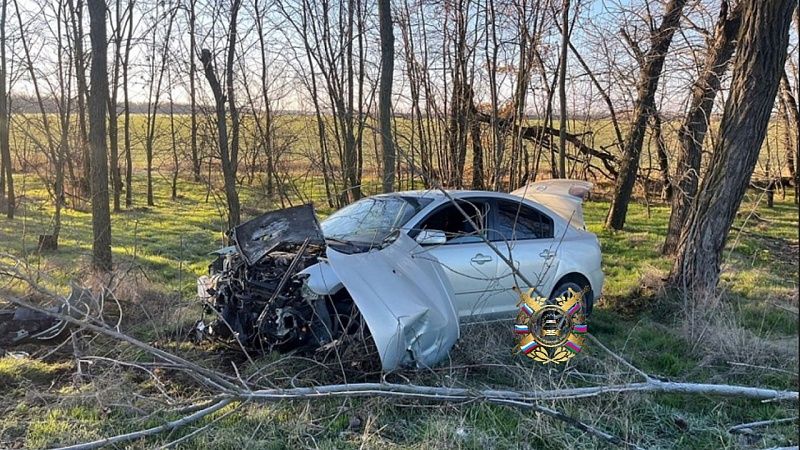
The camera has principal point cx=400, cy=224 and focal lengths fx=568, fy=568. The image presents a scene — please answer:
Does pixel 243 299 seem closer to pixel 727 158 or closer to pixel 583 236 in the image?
pixel 583 236

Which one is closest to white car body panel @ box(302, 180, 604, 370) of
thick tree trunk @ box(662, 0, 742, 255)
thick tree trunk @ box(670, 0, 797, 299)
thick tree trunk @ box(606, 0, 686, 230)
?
thick tree trunk @ box(670, 0, 797, 299)

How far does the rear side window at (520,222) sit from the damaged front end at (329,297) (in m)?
1.38

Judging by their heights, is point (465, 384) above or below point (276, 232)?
below

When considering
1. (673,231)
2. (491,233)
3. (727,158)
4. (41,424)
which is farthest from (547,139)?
(41,424)

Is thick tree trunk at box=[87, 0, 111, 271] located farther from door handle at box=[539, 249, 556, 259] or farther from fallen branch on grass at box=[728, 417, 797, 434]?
fallen branch on grass at box=[728, 417, 797, 434]

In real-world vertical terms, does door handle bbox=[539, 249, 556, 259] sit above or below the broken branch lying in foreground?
above

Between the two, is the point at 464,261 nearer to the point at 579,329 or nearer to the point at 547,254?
the point at 547,254

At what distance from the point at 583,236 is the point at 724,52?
5322 millimetres

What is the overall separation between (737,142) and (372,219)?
4.51 m

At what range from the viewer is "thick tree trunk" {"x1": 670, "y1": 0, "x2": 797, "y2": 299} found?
255 inches

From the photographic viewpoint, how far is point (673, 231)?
10.4 meters

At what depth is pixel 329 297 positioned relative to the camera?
4648mm

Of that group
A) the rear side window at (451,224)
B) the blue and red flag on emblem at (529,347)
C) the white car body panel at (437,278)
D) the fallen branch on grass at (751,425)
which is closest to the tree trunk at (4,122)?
the white car body panel at (437,278)

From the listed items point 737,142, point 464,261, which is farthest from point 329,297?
point 737,142
